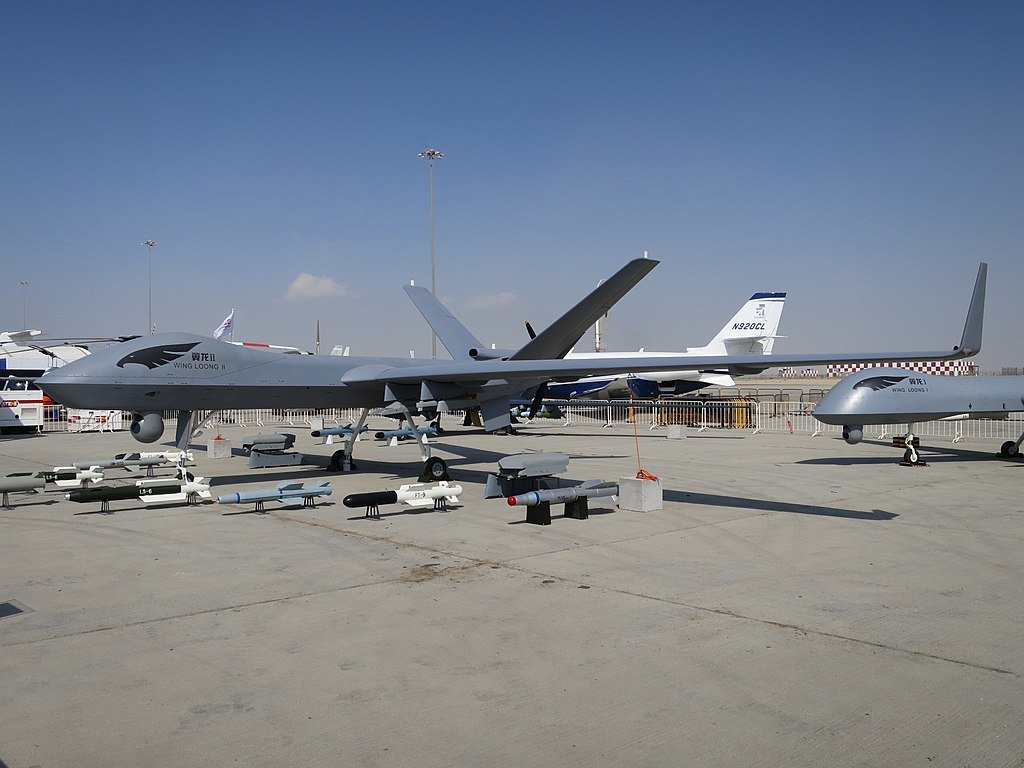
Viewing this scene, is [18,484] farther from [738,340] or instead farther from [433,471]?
[738,340]

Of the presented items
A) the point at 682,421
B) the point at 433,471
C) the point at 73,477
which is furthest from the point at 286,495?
the point at 682,421

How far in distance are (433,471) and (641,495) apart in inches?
209

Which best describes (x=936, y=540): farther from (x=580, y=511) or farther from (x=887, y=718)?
(x=887, y=718)

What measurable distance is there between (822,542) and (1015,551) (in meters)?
2.30

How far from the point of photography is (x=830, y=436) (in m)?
28.5

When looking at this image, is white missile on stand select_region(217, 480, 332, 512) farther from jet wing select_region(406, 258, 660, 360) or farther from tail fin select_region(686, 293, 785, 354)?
tail fin select_region(686, 293, 785, 354)

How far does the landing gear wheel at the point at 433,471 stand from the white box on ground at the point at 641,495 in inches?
191

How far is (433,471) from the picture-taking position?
16.0m

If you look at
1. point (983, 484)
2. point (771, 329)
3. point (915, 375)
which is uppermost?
point (771, 329)

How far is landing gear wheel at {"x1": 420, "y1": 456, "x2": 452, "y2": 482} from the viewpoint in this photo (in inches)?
628

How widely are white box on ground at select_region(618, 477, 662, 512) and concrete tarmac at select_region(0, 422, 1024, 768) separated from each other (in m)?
0.30

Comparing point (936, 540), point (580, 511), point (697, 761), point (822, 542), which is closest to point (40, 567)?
point (580, 511)

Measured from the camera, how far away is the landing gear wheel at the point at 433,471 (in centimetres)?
1595

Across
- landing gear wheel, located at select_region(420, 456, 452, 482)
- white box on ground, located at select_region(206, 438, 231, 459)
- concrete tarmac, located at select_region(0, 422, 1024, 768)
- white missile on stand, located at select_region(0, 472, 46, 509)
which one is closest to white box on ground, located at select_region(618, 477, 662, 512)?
concrete tarmac, located at select_region(0, 422, 1024, 768)
